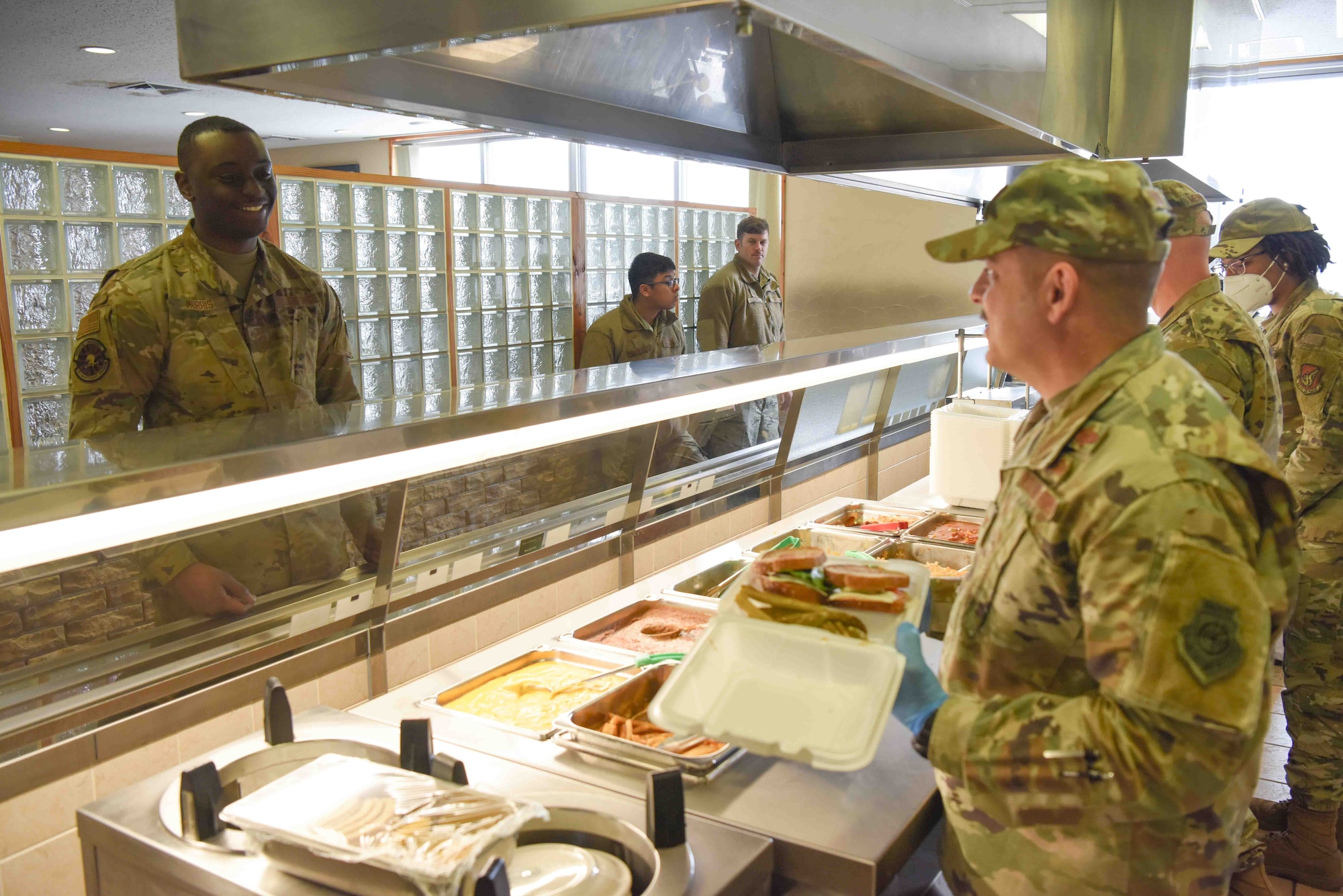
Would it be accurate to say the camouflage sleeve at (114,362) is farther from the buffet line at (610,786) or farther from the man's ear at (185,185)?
the buffet line at (610,786)

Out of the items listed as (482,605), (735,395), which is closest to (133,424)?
(482,605)

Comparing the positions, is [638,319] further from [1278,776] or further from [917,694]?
[917,694]

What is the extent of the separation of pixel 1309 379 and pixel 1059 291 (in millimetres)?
2409

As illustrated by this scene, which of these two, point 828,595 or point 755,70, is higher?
point 755,70

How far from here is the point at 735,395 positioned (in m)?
2.38

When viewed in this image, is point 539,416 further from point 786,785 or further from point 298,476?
point 786,785

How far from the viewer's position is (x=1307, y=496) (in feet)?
9.49

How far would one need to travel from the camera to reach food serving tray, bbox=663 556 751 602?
7.67 ft

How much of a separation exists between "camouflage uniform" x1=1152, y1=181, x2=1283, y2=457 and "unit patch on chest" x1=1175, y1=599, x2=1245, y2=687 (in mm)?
1546

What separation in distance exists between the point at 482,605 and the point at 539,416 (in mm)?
483

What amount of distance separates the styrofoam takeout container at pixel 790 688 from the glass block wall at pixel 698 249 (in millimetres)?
6478

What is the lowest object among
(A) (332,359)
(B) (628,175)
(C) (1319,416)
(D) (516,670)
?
(D) (516,670)

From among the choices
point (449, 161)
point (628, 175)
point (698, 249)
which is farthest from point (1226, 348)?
point (449, 161)

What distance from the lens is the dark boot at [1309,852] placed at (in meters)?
2.64
